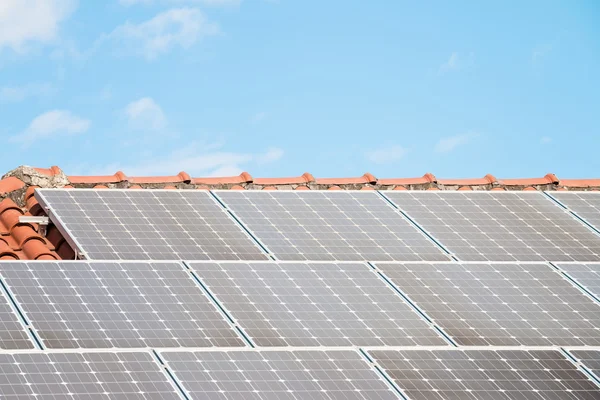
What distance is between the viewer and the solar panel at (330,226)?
17.2m

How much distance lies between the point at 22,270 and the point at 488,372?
6.06 m

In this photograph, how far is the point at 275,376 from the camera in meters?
13.6

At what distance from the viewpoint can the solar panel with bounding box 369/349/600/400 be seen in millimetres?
13984

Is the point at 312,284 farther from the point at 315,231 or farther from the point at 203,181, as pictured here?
the point at 203,181

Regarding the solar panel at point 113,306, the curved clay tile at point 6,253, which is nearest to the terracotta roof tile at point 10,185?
the curved clay tile at point 6,253

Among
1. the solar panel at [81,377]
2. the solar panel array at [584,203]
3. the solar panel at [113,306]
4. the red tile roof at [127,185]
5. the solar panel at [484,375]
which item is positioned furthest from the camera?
the solar panel array at [584,203]

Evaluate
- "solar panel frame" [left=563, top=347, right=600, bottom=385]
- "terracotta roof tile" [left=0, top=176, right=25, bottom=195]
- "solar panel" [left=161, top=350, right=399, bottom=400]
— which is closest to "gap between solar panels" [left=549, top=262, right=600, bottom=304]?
"solar panel frame" [left=563, top=347, right=600, bottom=385]

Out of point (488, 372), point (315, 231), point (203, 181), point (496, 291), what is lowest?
point (488, 372)

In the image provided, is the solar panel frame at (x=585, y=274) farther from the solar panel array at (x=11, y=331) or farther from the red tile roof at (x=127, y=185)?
the solar panel array at (x=11, y=331)

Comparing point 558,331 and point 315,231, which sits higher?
point 315,231

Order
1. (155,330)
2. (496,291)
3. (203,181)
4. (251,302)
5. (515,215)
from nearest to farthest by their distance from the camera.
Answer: (155,330), (251,302), (496,291), (515,215), (203,181)

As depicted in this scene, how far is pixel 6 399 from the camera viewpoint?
12.1m

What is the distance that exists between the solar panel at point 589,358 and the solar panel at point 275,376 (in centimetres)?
289

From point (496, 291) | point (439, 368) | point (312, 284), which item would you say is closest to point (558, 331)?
point (496, 291)
